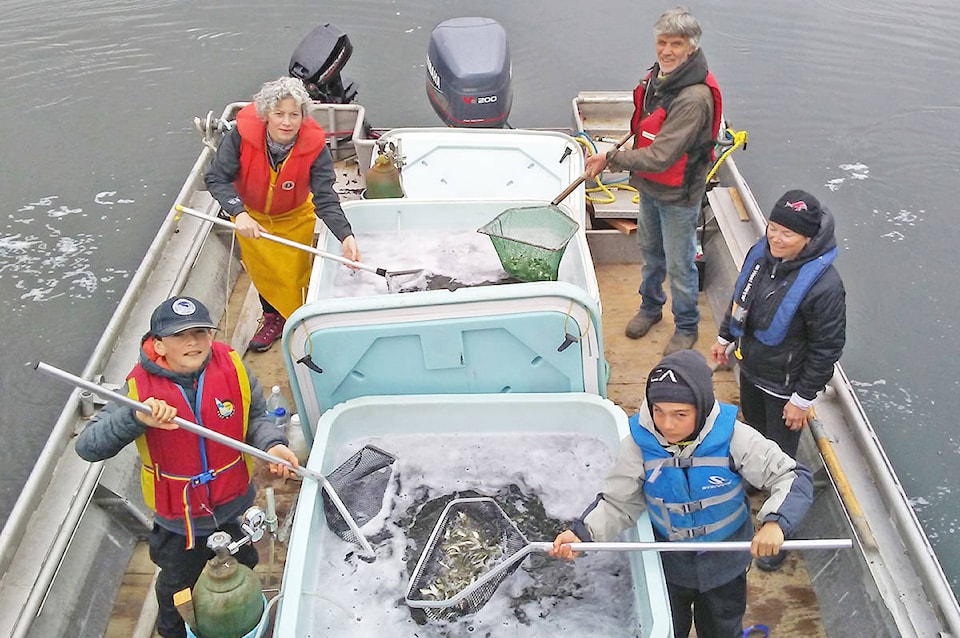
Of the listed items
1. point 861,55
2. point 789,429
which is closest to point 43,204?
point 789,429

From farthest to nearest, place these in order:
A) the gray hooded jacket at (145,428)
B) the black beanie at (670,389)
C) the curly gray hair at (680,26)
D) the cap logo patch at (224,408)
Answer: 1. the curly gray hair at (680,26)
2. the cap logo patch at (224,408)
3. the gray hooded jacket at (145,428)
4. the black beanie at (670,389)

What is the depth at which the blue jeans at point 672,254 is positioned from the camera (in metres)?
3.59

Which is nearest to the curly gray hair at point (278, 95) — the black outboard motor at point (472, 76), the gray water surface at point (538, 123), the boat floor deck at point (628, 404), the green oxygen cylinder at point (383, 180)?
the green oxygen cylinder at point (383, 180)

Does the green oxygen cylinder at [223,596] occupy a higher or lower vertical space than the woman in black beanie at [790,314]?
lower

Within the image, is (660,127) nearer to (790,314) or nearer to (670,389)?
(790,314)

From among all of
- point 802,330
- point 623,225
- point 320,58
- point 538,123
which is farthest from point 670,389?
point 538,123

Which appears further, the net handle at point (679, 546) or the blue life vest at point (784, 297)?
the blue life vest at point (784, 297)

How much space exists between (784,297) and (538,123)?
524 centimetres

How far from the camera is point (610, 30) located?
895 cm

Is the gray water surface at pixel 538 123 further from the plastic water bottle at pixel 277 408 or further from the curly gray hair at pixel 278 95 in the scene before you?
the curly gray hair at pixel 278 95

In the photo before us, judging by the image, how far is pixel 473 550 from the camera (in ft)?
7.80

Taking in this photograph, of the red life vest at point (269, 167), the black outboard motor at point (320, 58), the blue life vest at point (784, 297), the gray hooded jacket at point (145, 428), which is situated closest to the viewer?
the gray hooded jacket at point (145, 428)

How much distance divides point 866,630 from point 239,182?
303 centimetres

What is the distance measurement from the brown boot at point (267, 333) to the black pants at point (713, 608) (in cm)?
242
